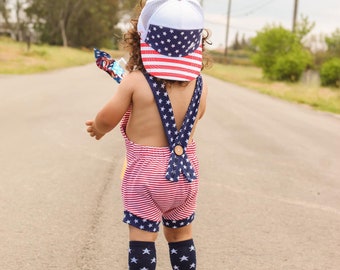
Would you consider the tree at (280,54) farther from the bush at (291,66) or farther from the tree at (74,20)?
the tree at (74,20)

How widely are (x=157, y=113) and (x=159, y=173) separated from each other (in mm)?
263

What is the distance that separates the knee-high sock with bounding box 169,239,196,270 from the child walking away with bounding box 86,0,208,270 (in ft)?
0.54

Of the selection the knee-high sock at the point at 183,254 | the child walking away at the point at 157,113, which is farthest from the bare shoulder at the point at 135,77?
the knee-high sock at the point at 183,254

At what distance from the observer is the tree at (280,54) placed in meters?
38.8

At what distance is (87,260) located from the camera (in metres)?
3.49

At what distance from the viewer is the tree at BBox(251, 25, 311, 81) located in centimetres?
3884

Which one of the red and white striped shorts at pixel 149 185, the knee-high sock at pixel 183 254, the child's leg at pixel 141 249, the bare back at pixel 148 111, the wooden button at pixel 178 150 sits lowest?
the knee-high sock at pixel 183 254

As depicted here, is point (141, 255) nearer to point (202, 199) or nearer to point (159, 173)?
point (159, 173)

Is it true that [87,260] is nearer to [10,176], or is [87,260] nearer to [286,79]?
[10,176]

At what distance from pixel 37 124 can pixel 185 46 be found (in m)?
7.01

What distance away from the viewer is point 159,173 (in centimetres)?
244

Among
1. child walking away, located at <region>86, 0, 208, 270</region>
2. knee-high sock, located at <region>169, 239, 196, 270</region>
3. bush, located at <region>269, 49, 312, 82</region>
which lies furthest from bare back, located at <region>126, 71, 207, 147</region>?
bush, located at <region>269, 49, 312, 82</region>

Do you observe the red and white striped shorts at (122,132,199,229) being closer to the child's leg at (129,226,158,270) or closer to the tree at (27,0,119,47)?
the child's leg at (129,226,158,270)

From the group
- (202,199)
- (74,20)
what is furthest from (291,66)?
(74,20)
